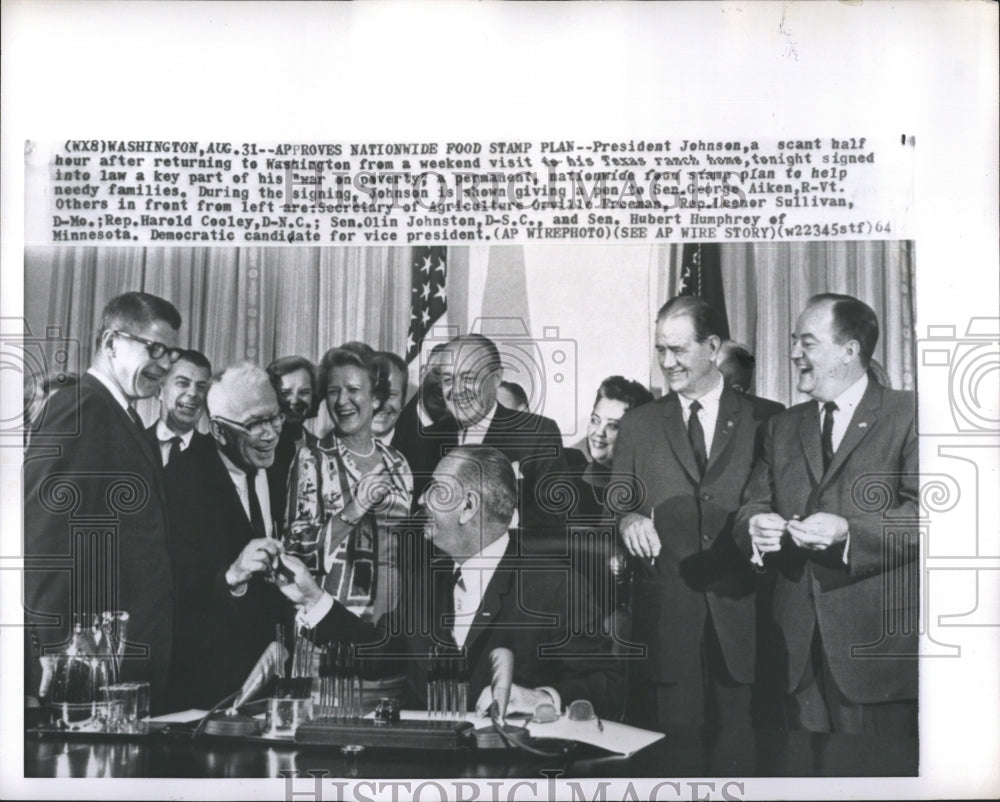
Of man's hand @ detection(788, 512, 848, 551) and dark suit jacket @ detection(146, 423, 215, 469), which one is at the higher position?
dark suit jacket @ detection(146, 423, 215, 469)

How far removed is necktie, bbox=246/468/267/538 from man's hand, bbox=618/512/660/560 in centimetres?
143

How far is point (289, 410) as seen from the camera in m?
4.40

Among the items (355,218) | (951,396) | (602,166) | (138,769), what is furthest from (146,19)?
(951,396)

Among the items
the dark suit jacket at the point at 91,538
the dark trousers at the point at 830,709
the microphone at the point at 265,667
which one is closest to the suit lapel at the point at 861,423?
the dark trousers at the point at 830,709

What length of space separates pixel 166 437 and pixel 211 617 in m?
0.74

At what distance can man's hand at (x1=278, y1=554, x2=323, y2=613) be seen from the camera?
14.3 feet

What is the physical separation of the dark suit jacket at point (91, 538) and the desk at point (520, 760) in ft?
0.82

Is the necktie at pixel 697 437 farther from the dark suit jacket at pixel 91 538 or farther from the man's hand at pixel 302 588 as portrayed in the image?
the dark suit jacket at pixel 91 538

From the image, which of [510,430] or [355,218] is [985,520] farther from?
[355,218]

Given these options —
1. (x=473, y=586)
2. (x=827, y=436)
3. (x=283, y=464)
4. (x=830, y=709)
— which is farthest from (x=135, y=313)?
(x=830, y=709)

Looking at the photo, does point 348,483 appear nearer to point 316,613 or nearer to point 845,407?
point 316,613

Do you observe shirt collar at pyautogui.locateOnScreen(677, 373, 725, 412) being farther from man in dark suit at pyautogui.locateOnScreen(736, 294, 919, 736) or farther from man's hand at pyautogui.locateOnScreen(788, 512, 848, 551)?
man's hand at pyautogui.locateOnScreen(788, 512, 848, 551)

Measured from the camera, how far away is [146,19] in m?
4.41

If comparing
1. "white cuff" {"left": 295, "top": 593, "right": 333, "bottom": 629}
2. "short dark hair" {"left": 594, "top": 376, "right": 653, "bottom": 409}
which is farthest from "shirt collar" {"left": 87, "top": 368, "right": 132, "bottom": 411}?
"short dark hair" {"left": 594, "top": 376, "right": 653, "bottom": 409}
